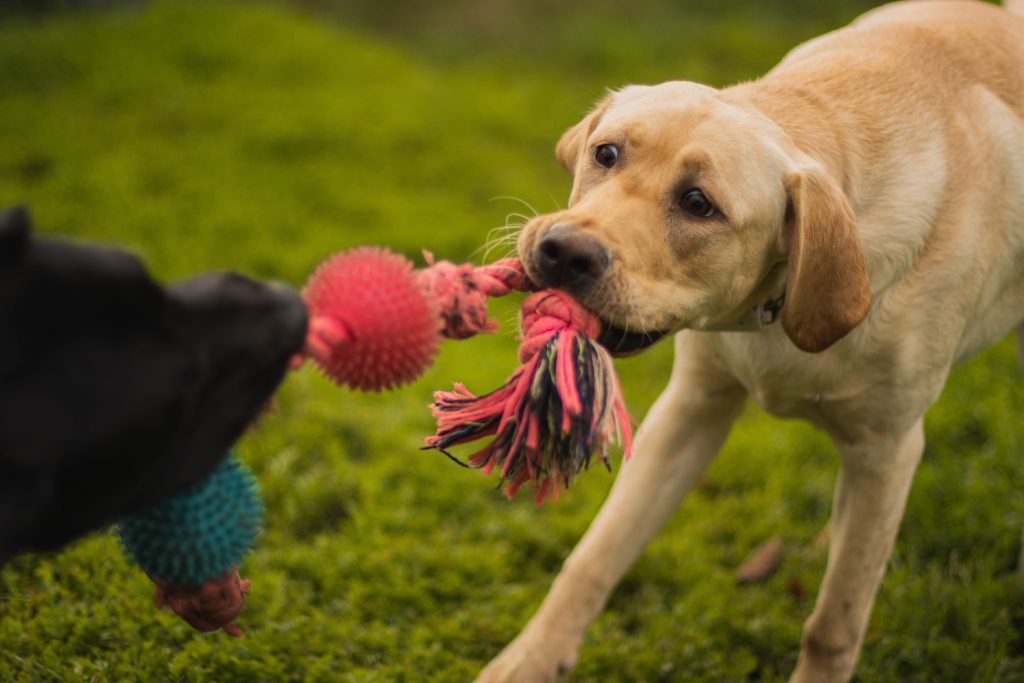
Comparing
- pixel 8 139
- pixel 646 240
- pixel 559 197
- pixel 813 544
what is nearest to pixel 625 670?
pixel 813 544

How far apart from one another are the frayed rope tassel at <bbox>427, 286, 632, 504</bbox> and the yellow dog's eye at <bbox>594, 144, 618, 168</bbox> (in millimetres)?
528

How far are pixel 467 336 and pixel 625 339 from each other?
486 millimetres

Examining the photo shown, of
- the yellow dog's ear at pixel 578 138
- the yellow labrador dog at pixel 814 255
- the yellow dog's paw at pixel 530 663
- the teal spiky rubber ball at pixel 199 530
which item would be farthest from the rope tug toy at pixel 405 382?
the yellow dog's paw at pixel 530 663

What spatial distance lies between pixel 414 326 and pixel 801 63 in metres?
1.80

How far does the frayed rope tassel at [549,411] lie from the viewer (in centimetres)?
229

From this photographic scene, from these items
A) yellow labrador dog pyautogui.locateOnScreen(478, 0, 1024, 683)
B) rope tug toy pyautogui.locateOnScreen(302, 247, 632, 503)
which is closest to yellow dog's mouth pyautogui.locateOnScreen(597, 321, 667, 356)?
yellow labrador dog pyautogui.locateOnScreen(478, 0, 1024, 683)

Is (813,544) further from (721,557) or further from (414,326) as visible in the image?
(414,326)

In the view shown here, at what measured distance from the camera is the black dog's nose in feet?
8.22

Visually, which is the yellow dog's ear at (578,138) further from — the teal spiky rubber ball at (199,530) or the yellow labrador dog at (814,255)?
the teal spiky rubber ball at (199,530)

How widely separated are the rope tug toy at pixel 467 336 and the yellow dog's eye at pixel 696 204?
42cm

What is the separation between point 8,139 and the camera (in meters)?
7.19

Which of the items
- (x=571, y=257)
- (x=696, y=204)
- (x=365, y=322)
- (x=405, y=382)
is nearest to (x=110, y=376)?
(x=365, y=322)

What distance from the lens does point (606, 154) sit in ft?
9.39

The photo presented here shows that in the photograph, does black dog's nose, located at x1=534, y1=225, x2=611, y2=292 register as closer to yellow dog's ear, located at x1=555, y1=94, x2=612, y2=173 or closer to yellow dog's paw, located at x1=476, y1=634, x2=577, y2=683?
yellow dog's ear, located at x1=555, y1=94, x2=612, y2=173
